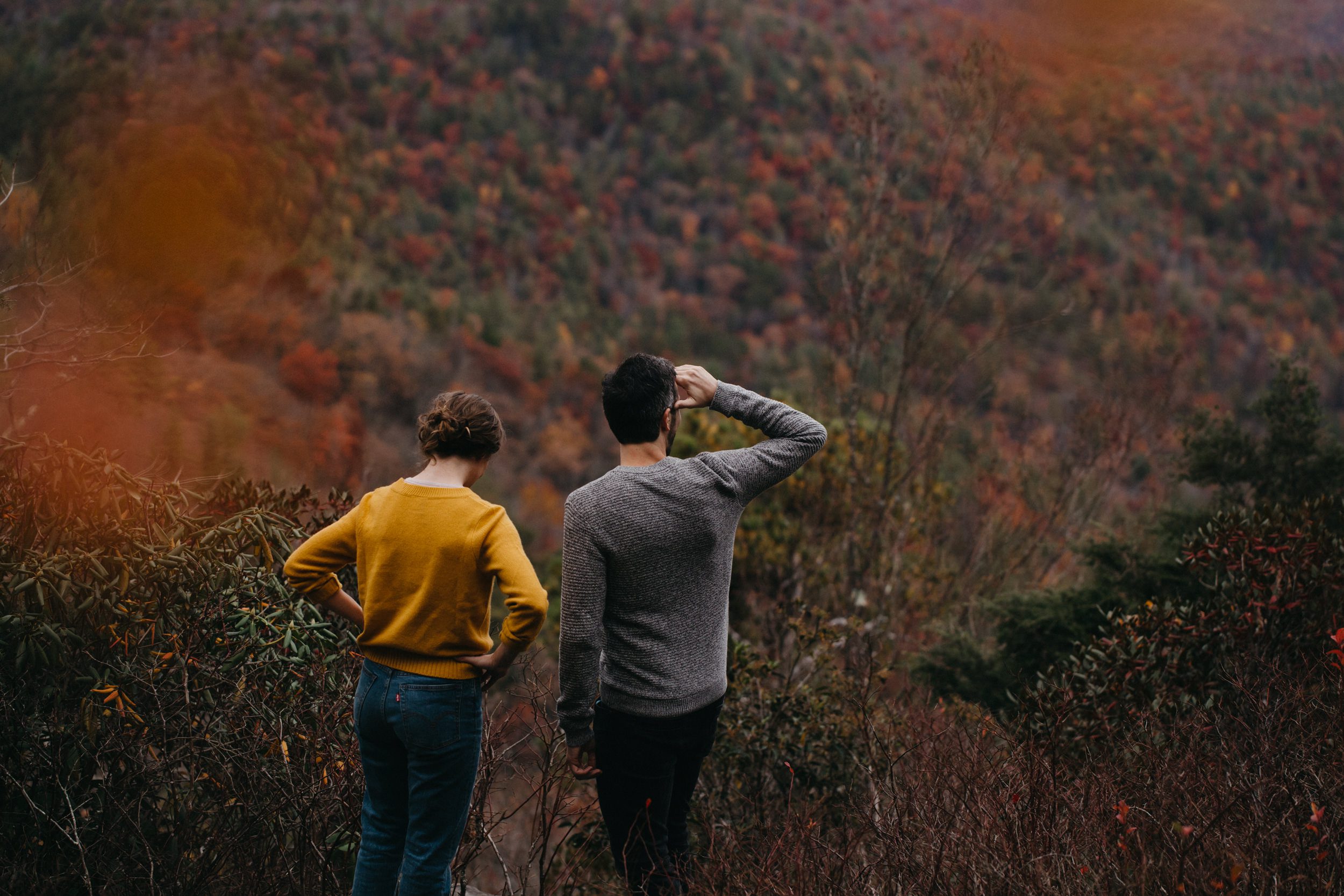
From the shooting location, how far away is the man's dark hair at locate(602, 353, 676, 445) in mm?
2248

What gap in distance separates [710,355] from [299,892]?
3071 cm

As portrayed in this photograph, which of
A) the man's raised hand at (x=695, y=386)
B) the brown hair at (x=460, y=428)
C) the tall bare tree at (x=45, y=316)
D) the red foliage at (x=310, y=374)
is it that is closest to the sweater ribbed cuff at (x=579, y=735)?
the brown hair at (x=460, y=428)

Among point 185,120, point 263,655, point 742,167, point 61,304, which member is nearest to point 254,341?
point 185,120

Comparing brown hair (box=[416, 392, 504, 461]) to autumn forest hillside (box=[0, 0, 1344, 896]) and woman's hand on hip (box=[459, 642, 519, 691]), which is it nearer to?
woman's hand on hip (box=[459, 642, 519, 691])

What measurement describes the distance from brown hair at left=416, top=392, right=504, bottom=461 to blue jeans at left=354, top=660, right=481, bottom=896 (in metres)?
0.53

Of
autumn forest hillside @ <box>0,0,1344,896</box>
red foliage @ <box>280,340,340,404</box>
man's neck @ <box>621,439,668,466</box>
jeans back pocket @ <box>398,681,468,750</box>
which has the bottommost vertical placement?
red foliage @ <box>280,340,340,404</box>

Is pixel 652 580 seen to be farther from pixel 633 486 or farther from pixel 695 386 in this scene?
pixel 695 386

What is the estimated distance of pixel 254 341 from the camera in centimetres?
1889

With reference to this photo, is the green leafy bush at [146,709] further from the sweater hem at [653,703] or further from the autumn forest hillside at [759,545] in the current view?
the sweater hem at [653,703]

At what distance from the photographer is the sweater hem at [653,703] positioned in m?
2.27

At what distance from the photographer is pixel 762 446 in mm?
2418

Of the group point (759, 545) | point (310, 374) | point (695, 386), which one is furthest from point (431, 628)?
point (310, 374)

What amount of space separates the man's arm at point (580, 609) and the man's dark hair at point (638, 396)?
0.24 m

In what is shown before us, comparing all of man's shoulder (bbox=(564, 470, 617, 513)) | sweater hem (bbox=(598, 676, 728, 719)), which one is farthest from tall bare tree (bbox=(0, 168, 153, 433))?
sweater hem (bbox=(598, 676, 728, 719))
